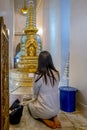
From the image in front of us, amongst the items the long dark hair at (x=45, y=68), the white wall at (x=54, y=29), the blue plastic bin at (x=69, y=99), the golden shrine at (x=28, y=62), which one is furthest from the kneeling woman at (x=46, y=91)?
the golden shrine at (x=28, y=62)

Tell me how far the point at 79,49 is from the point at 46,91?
3.51 ft

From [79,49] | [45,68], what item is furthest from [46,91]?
[79,49]

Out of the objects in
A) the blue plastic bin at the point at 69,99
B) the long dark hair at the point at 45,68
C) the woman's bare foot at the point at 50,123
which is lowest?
the woman's bare foot at the point at 50,123

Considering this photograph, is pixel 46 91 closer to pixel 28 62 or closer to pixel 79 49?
pixel 79 49

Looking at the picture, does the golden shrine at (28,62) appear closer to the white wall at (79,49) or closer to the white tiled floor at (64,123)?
the white wall at (79,49)

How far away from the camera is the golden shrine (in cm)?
635

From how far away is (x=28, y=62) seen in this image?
24.4 feet

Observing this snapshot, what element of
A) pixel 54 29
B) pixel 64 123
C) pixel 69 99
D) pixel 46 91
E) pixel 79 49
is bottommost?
pixel 64 123

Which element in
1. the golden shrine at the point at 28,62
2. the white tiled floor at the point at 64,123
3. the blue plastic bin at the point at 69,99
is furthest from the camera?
the golden shrine at the point at 28,62

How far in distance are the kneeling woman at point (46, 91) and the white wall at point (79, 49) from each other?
0.62m

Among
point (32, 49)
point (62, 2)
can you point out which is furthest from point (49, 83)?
point (32, 49)

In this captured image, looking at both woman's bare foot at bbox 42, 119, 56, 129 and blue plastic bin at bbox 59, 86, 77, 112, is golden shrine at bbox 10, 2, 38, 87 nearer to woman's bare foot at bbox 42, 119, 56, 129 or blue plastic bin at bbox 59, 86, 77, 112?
blue plastic bin at bbox 59, 86, 77, 112

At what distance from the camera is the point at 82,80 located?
297 cm

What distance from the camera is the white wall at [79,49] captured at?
2879 mm
